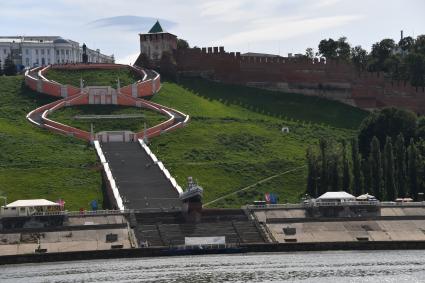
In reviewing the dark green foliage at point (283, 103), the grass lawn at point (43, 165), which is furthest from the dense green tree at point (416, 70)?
the grass lawn at point (43, 165)

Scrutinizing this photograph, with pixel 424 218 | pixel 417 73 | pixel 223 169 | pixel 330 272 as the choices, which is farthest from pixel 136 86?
pixel 330 272

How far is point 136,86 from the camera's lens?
137125mm

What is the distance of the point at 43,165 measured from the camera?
109 meters

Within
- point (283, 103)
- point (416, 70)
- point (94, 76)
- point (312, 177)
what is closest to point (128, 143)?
point (312, 177)

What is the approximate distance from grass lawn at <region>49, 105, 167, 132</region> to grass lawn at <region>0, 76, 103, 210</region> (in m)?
4.04

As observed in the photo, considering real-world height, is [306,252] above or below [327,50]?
below

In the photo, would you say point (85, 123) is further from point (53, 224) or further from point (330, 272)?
point (330, 272)

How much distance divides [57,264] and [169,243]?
8.95 meters

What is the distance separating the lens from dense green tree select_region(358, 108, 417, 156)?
11831 cm

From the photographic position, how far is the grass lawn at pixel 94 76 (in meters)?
142

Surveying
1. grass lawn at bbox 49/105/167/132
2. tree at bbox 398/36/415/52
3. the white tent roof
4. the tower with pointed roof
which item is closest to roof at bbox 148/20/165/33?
the tower with pointed roof

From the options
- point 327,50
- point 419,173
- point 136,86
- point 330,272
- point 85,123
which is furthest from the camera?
point 327,50

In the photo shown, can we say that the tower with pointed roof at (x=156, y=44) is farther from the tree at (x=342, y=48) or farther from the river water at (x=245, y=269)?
the river water at (x=245, y=269)

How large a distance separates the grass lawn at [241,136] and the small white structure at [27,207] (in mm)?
16716
